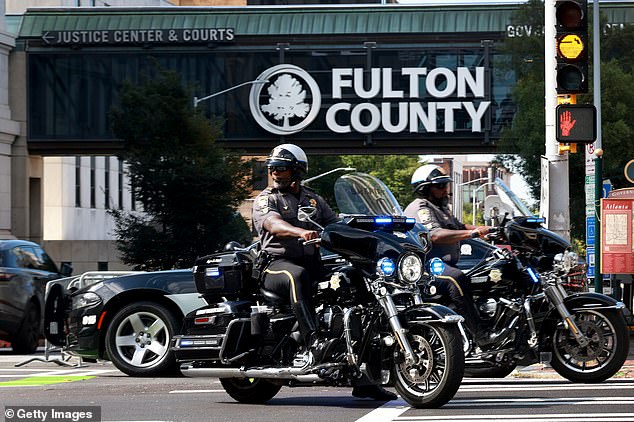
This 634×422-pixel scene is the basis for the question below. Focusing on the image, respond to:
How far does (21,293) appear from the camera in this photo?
19875 millimetres

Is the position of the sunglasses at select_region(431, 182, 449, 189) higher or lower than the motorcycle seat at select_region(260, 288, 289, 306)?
higher

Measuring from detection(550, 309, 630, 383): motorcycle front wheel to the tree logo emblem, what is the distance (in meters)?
37.7

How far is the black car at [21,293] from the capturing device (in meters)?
19.7

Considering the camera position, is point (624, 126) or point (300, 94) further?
point (300, 94)

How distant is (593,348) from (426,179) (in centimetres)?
193

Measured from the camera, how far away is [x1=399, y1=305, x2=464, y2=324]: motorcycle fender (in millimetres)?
9430

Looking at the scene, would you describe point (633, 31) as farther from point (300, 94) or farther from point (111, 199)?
point (111, 199)

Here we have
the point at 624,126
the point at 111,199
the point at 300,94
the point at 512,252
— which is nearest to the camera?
the point at 512,252

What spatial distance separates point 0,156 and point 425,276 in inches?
1633

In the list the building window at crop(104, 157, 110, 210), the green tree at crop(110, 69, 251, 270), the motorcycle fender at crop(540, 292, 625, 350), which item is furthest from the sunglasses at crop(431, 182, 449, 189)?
the building window at crop(104, 157, 110, 210)

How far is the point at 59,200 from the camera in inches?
2680

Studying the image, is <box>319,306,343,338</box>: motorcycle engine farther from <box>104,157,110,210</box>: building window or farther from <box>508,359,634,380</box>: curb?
<box>104,157,110,210</box>: building window

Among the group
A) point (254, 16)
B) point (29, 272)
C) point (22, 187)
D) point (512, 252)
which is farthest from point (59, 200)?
point (512, 252)

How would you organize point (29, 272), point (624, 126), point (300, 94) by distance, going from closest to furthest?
1. point (29, 272)
2. point (624, 126)
3. point (300, 94)
